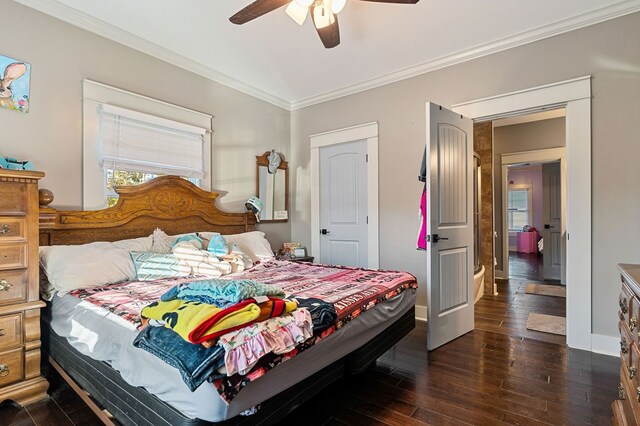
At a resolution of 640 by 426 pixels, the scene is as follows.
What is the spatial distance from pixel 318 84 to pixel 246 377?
365cm

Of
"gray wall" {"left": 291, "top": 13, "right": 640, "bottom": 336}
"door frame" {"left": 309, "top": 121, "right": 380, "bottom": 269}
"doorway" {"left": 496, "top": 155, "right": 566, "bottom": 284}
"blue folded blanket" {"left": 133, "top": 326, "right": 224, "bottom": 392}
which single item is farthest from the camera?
"doorway" {"left": 496, "top": 155, "right": 566, "bottom": 284}

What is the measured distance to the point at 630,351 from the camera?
52.7 inches

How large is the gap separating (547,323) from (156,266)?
3871 millimetres

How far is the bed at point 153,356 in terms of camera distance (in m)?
1.20

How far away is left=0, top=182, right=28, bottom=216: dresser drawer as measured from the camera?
190 cm

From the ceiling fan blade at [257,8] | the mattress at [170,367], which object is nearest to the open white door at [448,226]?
the mattress at [170,367]

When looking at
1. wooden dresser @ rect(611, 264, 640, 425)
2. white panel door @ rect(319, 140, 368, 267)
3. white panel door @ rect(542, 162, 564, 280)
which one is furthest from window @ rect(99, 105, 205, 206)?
white panel door @ rect(542, 162, 564, 280)

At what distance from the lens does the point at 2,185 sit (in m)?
1.89

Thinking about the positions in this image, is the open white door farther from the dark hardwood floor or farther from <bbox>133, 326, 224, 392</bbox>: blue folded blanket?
<bbox>133, 326, 224, 392</bbox>: blue folded blanket

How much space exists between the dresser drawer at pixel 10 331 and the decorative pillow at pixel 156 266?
0.68m

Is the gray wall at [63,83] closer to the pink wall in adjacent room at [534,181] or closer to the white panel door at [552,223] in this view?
the white panel door at [552,223]

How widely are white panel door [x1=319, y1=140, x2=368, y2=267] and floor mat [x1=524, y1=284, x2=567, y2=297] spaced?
2840 mm

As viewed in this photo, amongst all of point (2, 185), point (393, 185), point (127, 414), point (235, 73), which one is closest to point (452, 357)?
point (393, 185)

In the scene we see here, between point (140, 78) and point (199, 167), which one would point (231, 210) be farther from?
point (140, 78)
